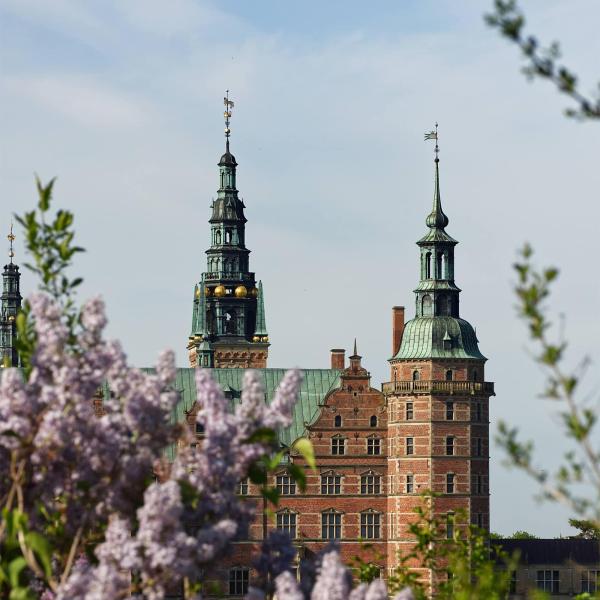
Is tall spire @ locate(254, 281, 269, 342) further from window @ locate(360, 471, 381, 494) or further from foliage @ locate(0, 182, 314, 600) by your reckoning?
foliage @ locate(0, 182, 314, 600)

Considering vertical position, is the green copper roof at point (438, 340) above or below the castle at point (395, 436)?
above

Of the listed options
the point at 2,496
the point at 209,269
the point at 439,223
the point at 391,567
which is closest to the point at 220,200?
the point at 209,269

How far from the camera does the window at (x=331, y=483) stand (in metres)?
76.1

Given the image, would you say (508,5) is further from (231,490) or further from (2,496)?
(2,496)

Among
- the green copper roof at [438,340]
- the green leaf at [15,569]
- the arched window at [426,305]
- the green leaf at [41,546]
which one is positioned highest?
the arched window at [426,305]

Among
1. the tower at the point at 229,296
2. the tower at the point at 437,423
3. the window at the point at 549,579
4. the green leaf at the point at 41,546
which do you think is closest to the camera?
the green leaf at the point at 41,546

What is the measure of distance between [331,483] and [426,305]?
8530 mm

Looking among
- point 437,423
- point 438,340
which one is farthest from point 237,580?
point 438,340

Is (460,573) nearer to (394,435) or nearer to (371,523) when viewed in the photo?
(394,435)

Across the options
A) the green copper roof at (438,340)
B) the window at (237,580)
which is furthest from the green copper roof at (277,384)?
the window at (237,580)

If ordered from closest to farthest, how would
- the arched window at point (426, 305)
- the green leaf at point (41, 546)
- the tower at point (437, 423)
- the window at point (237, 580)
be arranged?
the green leaf at point (41, 546) → the tower at point (437, 423) → the window at point (237, 580) → the arched window at point (426, 305)

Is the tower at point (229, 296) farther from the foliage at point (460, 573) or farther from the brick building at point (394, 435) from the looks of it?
the foliage at point (460, 573)

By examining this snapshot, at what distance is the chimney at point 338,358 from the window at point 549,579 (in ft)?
42.4

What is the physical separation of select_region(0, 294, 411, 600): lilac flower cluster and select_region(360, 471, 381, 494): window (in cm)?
6162
